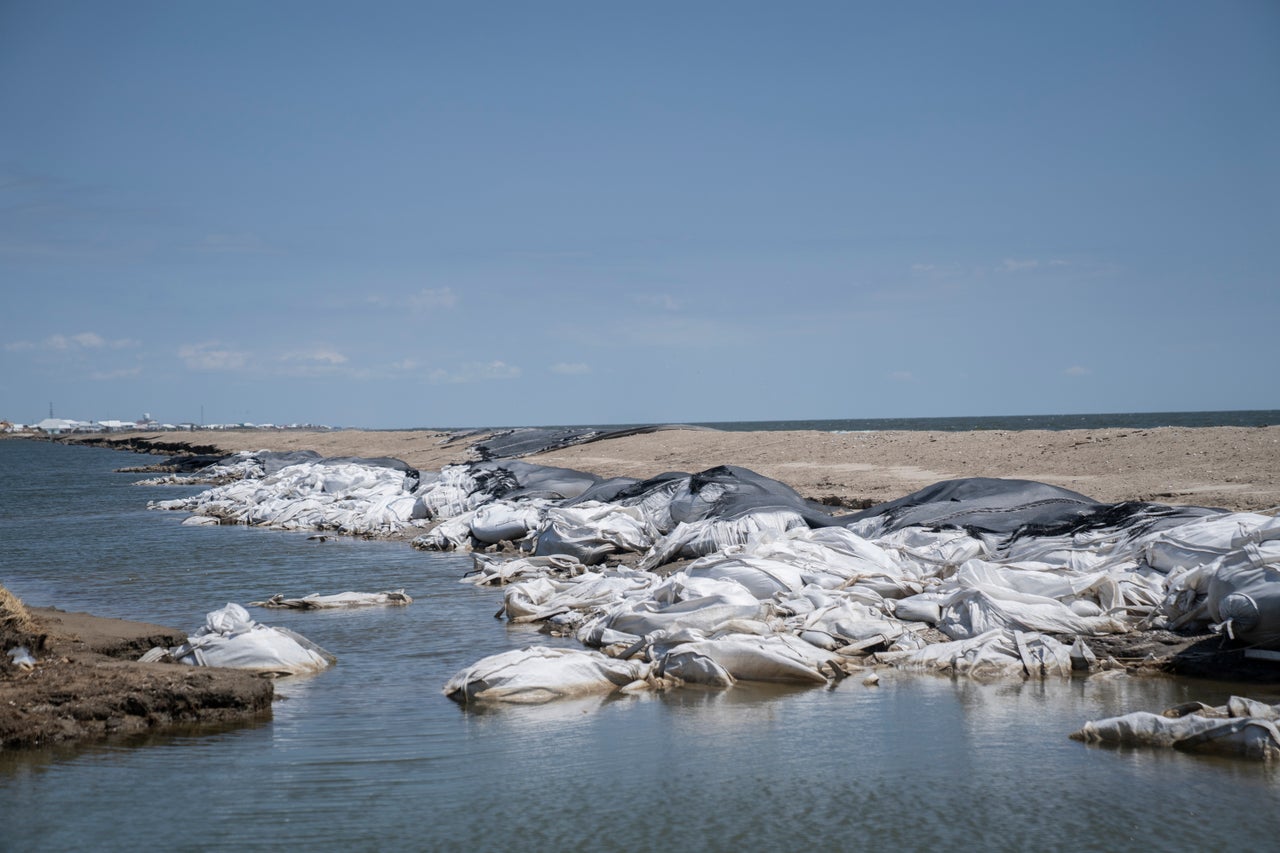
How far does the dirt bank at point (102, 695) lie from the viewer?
16.6 feet

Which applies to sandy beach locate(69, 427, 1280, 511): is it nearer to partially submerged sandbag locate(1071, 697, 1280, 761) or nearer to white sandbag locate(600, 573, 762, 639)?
white sandbag locate(600, 573, 762, 639)

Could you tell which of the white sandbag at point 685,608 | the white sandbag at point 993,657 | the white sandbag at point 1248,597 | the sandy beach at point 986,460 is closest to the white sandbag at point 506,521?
the sandy beach at point 986,460

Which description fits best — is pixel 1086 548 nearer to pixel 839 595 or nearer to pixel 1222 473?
pixel 839 595

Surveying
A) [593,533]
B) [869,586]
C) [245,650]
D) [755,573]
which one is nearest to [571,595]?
[755,573]

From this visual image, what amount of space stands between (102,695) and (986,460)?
1574 cm

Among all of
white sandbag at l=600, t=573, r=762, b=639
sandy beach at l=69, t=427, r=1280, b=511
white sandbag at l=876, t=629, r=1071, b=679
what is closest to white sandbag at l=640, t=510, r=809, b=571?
white sandbag at l=600, t=573, r=762, b=639

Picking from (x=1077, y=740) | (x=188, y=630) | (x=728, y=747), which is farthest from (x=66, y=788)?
(x=1077, y=740)

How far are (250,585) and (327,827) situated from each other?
7868mm

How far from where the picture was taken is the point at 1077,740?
4980mm

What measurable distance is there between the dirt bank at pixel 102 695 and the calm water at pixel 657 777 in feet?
0.56

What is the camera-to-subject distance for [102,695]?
17.5 feet

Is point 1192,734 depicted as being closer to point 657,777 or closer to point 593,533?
point 657,777

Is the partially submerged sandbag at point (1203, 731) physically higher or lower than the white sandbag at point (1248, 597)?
lower

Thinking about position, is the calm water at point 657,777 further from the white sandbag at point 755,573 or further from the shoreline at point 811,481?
the white sandbag at point 755,573
